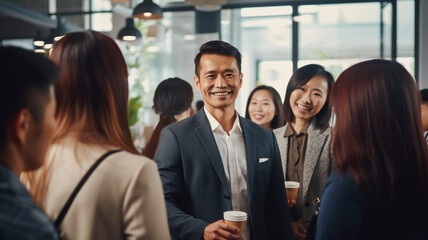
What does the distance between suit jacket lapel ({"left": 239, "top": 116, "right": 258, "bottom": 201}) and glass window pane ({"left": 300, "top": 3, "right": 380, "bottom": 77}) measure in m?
4.79

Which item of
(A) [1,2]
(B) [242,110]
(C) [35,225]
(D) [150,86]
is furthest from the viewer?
(D) [150,86]

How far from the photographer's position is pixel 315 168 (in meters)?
2.51

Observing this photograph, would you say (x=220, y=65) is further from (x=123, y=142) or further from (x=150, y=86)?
(x=150, y=86)

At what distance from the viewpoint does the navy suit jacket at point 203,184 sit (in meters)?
1.84

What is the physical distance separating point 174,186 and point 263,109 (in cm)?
197

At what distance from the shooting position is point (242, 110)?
6871 millimetres

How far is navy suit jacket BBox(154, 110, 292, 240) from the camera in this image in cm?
184

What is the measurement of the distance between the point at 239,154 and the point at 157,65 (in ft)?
18.2

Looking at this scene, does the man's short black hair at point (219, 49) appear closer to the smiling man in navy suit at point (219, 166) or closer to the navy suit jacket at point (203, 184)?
the smiling man in navy suit at point (219, 166)

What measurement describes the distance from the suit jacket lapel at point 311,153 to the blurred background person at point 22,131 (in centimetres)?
187

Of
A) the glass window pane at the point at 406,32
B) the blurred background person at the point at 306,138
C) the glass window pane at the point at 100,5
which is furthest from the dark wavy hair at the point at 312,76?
the glass window pane at the point at 100,5

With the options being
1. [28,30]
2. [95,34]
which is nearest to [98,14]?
[28,30]

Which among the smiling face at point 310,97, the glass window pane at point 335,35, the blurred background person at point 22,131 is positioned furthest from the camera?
the glass window pane at point 335,35

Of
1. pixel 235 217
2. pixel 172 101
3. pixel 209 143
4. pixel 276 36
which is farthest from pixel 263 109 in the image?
pixel 276 36
